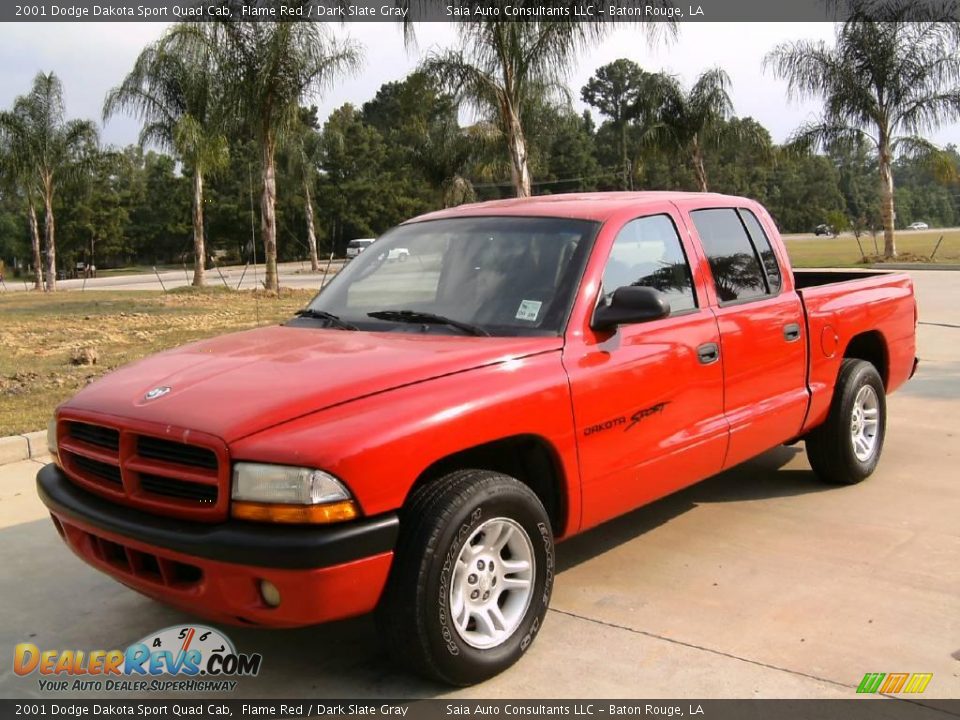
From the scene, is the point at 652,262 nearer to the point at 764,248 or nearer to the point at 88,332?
the point at 764,248

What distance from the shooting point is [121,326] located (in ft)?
53.9

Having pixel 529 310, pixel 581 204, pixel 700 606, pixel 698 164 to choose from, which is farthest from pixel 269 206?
pixel 700 606

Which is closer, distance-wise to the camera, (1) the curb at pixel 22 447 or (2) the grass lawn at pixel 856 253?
(1) the curb at pixel 22 447

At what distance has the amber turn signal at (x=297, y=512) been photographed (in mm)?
2922

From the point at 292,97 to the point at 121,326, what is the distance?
8.76 meters

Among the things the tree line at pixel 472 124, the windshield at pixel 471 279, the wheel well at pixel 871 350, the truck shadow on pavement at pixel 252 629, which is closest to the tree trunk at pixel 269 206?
the tree line at pixel 472 124

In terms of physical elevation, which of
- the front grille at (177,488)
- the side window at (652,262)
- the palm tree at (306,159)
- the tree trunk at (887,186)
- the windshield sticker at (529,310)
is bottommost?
the front grille at (177,488)

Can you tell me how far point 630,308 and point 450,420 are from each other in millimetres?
1009

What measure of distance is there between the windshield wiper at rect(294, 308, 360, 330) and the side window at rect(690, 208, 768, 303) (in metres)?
1.84

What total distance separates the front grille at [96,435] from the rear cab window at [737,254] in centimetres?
289

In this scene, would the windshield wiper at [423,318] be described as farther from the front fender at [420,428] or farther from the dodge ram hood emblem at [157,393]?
the dodge ram hood emblem at [157,393]

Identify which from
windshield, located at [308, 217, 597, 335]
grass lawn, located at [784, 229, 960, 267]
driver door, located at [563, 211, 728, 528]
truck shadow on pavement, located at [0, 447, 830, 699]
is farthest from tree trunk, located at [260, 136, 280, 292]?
driver door, located at [563, 211, 728, 528]

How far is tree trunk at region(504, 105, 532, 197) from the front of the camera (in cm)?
2050

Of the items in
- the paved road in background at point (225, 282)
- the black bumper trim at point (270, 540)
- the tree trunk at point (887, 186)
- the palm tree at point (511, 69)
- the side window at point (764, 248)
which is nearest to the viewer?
the black bumper trim at point (270, 540)
